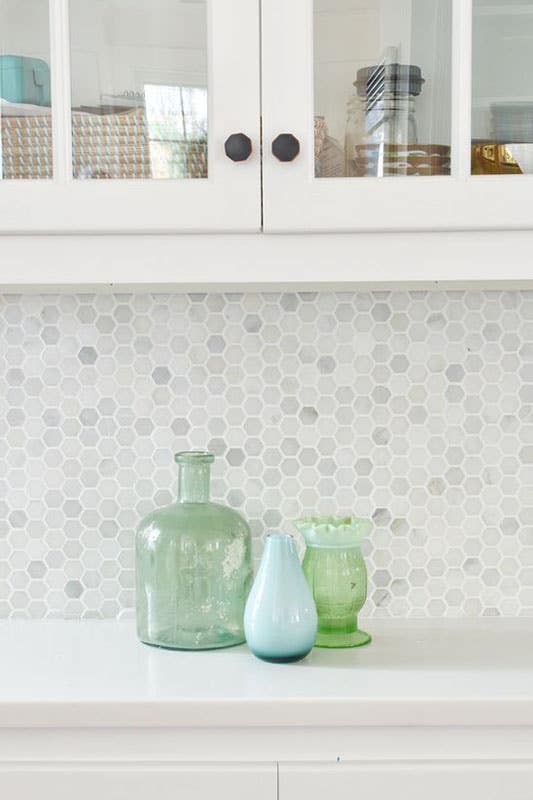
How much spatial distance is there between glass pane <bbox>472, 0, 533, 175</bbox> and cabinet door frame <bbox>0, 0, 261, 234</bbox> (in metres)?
0.29

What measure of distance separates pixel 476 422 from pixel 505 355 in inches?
4.8

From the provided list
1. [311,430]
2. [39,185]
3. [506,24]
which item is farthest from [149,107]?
[311,430]

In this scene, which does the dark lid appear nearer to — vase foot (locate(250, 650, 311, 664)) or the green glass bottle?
the green glass bottle

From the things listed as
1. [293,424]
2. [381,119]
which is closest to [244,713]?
[293,424]

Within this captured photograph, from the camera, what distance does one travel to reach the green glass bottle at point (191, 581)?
1.51 meters

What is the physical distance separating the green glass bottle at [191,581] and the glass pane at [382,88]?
0.56m

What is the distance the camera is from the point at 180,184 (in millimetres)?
1327

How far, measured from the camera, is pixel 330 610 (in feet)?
5.01

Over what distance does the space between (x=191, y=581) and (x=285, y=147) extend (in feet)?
2.14

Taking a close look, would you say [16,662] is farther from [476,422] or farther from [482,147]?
[482,147]

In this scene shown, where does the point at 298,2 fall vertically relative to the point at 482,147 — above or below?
above

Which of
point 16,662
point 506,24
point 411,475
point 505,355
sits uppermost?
point 506,24

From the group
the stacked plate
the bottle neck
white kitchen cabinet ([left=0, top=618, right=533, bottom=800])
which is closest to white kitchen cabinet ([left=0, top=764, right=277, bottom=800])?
white kitchen cabinet ([left=0, top=618, right=533, bottom=800])

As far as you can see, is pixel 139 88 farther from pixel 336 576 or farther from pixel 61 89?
pixel 336 576
